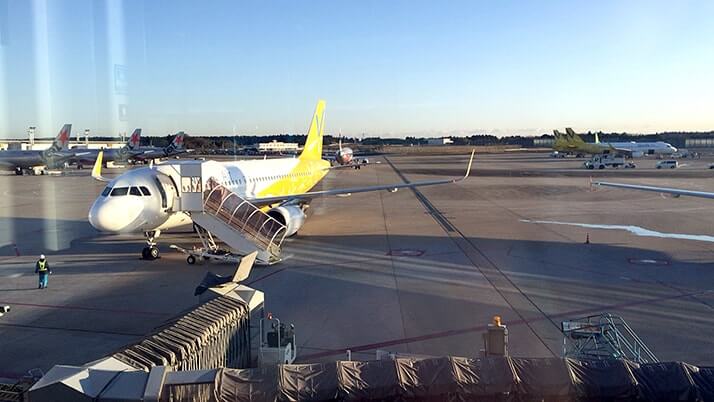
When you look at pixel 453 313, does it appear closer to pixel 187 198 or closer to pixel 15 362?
pixel 15 362

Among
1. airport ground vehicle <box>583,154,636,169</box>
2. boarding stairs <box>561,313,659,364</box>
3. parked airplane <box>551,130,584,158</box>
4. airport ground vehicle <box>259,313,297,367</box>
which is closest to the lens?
boarding stairs <box>561,313,659,364</box>

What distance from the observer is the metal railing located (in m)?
18.4

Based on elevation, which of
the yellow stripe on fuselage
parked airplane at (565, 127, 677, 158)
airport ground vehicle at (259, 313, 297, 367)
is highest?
parked airplane at (565, 127, 677, 158)

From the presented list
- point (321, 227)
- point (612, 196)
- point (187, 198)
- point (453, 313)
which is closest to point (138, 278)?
point (187, 198)

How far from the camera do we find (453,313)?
1285cm

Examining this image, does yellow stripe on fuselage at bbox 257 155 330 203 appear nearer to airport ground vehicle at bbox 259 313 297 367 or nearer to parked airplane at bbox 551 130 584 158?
airport ground vehicle at bbox 259 313 297 367

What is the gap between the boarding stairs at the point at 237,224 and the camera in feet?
59.2

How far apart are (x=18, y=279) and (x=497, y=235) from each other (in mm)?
17087

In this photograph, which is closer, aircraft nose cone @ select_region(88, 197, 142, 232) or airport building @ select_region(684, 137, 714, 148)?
aircraft nose cone @ select_region(88, 197, 142, 232)

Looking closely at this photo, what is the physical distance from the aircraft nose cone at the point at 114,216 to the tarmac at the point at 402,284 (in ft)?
4.37

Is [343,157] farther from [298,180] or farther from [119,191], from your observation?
[119,191]

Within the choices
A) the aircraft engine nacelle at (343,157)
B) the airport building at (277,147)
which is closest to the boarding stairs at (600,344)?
the aircraft engine nacelle at (343,157)

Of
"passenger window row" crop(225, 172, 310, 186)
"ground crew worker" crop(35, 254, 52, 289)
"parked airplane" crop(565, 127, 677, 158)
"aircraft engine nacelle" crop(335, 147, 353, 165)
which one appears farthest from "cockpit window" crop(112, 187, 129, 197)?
"parked airplane" crop(565, 127, 677, 158)

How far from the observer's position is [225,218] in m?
18.6
